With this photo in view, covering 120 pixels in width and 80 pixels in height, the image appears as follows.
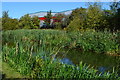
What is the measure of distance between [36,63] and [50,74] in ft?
1.88

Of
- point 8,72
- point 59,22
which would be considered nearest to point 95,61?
point 8,72

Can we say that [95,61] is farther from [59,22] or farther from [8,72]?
[59,22]

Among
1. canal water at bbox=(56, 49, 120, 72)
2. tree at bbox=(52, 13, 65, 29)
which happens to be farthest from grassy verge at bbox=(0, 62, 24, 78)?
tree at bbox=(52, 13, 65, 29)

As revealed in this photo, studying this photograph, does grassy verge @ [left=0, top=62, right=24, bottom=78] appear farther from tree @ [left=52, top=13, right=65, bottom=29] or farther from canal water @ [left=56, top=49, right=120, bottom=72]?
tree @ [left=52, top=13, right=65, bottom=29]

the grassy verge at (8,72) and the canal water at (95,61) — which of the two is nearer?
the grassy verge at (8,72)

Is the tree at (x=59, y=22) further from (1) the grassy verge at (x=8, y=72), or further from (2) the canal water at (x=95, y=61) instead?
(1) the grassy verge at (x=8, y=72)

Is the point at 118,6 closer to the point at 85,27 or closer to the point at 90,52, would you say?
the point at 85,27

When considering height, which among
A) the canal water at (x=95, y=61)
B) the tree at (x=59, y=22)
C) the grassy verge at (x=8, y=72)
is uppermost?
the tree at (x=59, y=22)

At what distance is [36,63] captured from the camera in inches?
191

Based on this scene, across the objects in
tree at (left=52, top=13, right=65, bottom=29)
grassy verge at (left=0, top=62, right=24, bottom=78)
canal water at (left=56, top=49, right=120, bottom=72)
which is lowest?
canal water at (left=56, top=49, right=120, bottom=72)

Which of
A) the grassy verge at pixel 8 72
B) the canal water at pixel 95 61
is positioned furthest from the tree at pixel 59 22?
the grassy verge at pixel 8 72

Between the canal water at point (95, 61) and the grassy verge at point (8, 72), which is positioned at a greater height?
the grassy verge at point (8, 72)

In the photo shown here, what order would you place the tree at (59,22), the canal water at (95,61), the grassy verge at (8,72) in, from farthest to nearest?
1. the tree at (59,22)
2. the canal water at (95,61)
3. the grassy verge at (8,72)

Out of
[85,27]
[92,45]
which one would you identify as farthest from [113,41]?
[85,27]
